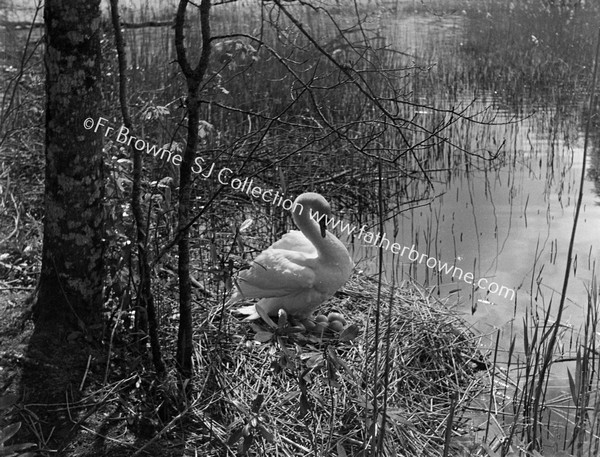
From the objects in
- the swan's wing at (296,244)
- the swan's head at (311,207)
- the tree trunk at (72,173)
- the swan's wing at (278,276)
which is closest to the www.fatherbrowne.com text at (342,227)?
the swan's head at (311,207)

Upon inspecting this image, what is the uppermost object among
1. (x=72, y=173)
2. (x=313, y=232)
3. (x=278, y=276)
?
(x=72, y=173)

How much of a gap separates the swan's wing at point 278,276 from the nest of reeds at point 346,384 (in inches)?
9.1

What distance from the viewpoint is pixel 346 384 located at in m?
3.07

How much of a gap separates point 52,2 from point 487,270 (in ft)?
10.1

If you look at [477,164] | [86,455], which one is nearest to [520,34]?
[477,164]

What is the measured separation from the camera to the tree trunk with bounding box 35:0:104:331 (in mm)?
2609

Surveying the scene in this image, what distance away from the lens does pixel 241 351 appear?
126 inches

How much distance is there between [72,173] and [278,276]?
120 centimetres

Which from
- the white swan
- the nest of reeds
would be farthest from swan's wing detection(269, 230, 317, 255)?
the nest of reeds

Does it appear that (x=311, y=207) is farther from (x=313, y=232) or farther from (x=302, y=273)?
(x=302, y=273)

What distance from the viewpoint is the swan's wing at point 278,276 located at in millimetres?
3523

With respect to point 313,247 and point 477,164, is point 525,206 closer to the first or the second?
point 477,164

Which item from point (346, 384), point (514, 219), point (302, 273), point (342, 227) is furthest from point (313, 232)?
point (514, 219)

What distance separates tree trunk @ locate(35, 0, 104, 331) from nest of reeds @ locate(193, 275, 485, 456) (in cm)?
55
